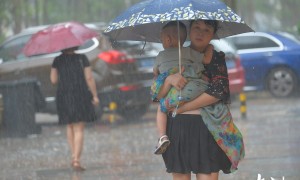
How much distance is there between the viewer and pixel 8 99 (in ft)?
53.2

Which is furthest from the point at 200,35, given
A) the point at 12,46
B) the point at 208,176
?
the point at 12,46

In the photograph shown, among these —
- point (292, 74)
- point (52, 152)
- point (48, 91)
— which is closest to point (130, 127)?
point (48, 91)

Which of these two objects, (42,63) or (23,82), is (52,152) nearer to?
(23,82)

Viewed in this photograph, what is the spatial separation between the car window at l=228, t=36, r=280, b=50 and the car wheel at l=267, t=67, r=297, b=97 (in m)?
0.74

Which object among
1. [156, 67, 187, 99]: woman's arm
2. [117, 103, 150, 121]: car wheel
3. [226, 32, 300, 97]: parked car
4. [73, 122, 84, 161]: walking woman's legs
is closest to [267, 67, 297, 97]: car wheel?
[226, 32, 300, 97]: parked car

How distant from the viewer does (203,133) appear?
6.31 m

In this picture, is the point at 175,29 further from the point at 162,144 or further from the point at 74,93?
the point at 74,93

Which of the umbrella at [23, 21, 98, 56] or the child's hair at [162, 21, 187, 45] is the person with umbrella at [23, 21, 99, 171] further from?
the child's hair at [162, 21, 187, 45]

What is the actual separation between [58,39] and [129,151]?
8.15ft

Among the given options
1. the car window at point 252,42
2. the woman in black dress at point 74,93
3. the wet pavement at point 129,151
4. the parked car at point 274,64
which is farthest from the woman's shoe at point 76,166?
the car window at point 252,42

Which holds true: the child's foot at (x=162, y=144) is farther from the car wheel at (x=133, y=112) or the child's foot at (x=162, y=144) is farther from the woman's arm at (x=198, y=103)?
the car wheel at (x=133, y=112)

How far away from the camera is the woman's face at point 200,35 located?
6359 millimetres

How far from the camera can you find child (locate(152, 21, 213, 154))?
6285 millimetres

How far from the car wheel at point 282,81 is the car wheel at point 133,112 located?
498 centimetres
